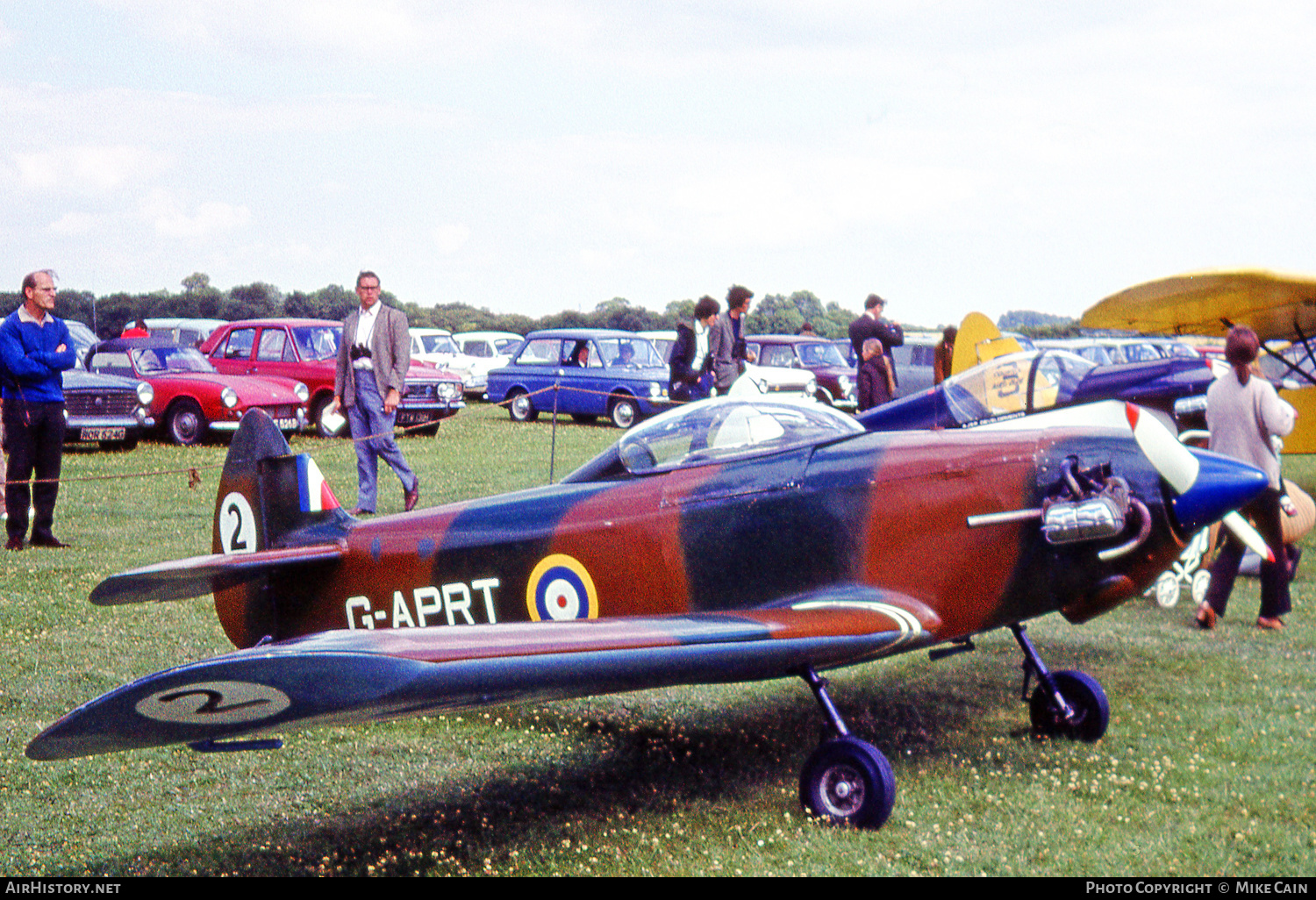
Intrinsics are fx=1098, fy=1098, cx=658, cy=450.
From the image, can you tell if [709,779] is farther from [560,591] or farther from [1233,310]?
[1233,310]

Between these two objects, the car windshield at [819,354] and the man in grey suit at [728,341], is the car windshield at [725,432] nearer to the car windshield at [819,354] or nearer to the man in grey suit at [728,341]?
the man in grey suit at [728,341]

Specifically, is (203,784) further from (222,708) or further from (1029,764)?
(1029,764)

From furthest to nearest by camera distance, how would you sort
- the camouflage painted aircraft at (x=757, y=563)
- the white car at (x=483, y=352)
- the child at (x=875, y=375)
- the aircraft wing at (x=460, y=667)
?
the white car at (x=483, y=352), the child at (x=875, y=375), the camouflage painted aircraft at (x=757, y=563), the aircraft wing at (x=460, y=667)

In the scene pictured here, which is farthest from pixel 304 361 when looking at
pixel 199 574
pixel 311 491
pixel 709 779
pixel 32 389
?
pixel 709 779

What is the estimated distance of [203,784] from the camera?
14.2ft

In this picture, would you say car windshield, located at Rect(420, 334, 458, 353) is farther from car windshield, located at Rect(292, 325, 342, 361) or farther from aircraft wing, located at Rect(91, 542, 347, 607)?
aircraft wing, located at Rect(91, 542, 347, 607)

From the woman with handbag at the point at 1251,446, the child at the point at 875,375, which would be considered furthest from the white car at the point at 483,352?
the woman with handbag at the point at 1251,446

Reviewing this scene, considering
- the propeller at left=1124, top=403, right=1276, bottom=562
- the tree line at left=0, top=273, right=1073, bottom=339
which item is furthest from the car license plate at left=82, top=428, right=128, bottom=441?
the tree line at left=0, top=273, right=1073, bottom=339

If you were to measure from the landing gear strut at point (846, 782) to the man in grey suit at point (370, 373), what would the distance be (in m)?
6.31

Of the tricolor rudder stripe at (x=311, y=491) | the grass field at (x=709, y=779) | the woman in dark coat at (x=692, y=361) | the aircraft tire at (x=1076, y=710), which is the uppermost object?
the woman in dark coat at (x=692, y=361)

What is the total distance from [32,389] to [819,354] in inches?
653

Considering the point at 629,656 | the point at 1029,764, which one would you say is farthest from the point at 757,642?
the point at 1029,764

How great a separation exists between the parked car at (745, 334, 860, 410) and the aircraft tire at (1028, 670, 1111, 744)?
55.4 ft

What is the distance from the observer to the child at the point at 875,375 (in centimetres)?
1195
